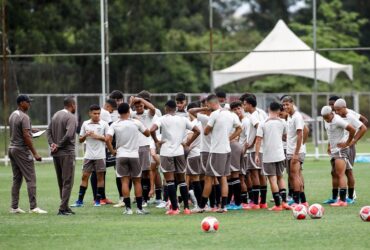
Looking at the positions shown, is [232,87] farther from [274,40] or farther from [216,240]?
[216,240]

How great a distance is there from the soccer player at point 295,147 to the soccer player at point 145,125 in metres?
2.62

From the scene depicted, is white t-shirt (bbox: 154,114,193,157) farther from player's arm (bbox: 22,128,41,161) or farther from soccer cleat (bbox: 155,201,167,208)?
player's arm (bbox: 22,128,41,161)

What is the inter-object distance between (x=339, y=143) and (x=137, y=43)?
1419 inches

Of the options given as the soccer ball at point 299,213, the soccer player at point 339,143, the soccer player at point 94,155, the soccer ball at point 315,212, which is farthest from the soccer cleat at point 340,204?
the soccer player at point 94,155

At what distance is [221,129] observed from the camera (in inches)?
722

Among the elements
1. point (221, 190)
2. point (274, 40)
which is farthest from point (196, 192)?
point (274, 40)

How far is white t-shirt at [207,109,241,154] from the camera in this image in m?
18.3

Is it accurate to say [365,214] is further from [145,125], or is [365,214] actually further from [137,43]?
[137,43]

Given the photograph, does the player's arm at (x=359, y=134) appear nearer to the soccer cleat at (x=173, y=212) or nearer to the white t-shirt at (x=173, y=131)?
the white t-shirt at (x=173, y=131)

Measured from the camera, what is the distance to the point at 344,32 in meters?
67.8

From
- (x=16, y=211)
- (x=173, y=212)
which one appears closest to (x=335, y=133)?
(x=173, y=212)

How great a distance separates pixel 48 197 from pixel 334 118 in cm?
692

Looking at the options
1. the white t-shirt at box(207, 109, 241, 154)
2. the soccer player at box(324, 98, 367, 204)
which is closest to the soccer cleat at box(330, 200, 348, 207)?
the soccer player at box(324, 98, 367, 204)

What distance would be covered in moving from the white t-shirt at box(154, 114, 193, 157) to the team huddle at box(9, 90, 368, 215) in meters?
0.02
